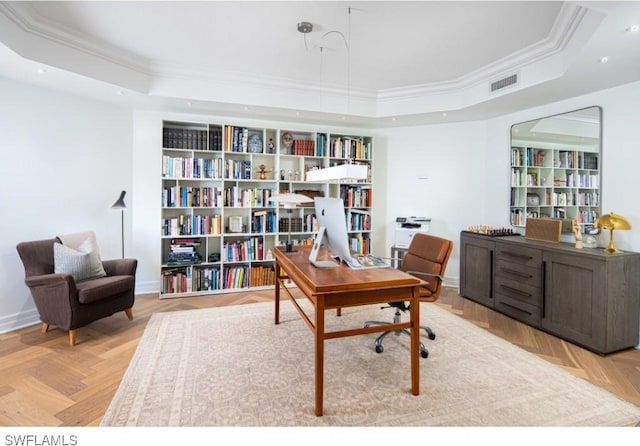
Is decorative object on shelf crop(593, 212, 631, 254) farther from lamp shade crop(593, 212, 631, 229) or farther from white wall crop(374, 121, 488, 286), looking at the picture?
white wall crop(374, 121, 488, 286)

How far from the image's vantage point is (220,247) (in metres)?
4.45

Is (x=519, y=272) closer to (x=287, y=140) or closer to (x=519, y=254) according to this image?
(x=519, y=254)

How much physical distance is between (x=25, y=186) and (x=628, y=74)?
18.6 feet

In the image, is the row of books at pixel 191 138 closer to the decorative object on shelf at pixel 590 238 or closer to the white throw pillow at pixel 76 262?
the white throw pillow at pixel 76 262

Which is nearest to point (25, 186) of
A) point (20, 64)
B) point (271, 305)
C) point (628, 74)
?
point (20, 64)

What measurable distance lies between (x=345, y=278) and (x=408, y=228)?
283 centimetres

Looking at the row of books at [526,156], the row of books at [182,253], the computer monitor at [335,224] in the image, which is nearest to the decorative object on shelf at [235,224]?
the row of books at [182,253]

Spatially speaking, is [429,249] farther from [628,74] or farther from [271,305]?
Result: [628,74]

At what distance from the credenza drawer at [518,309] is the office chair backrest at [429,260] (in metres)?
1.31

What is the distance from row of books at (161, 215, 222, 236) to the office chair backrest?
2.53 metres

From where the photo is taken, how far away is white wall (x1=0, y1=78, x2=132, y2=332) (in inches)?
122

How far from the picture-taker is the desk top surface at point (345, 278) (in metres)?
1.87

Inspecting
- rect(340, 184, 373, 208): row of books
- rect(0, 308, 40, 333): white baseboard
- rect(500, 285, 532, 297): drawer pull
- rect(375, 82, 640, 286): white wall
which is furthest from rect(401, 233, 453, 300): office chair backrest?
rect(0, 308, 40, 333): white baseboard

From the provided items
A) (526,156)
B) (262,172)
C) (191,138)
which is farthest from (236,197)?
(526,156)
